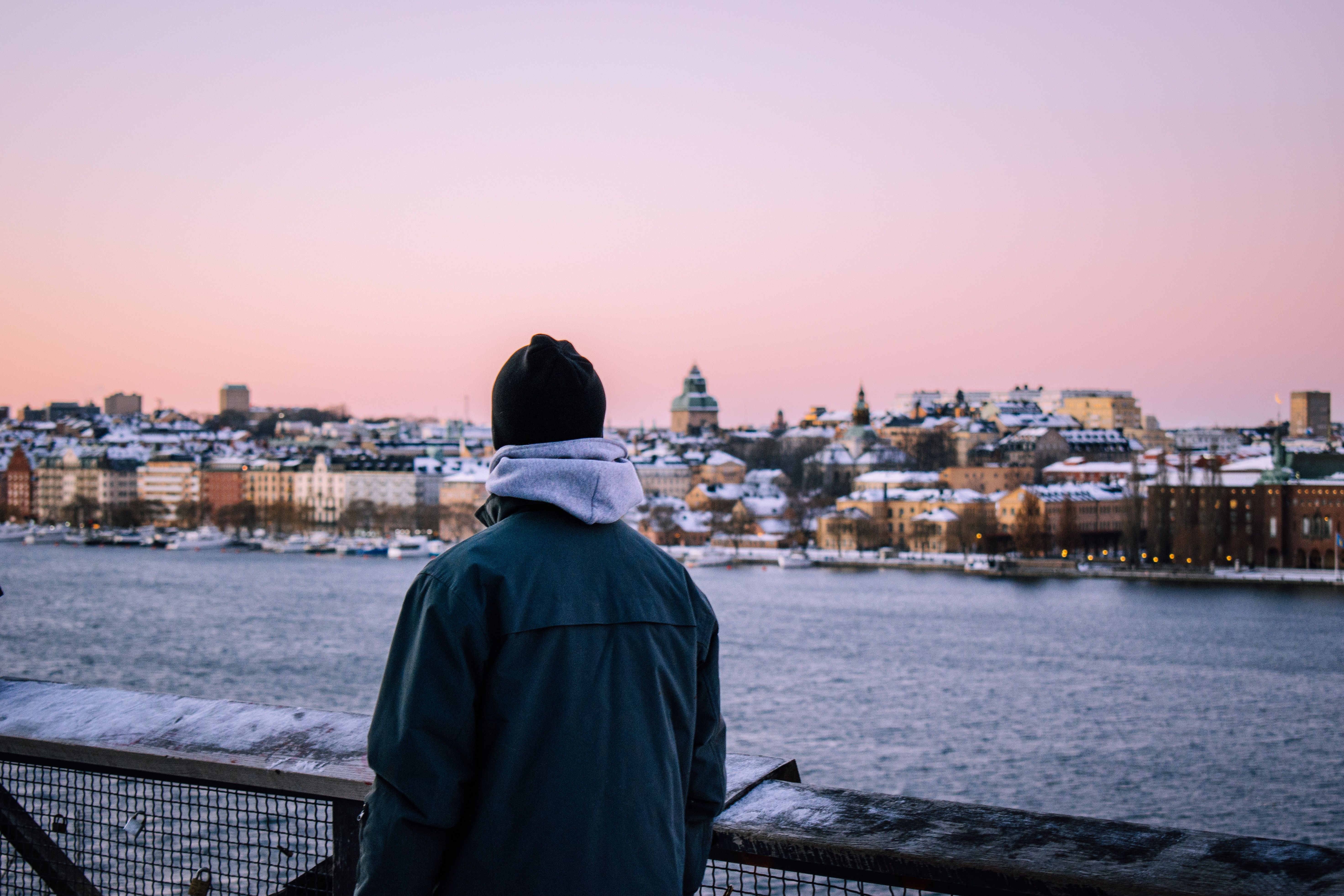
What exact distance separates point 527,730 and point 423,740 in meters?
0.06

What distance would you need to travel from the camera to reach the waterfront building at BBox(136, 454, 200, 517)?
167 feet

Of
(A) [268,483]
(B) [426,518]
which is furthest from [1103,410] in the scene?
(A) [268,483]

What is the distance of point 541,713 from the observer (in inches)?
28.4

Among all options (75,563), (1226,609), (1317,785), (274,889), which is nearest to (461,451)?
(75,563)

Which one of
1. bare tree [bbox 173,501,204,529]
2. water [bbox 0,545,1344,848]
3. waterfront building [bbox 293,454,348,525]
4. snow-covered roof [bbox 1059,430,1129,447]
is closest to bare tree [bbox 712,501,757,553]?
water [bbox 0,545,1344,848]

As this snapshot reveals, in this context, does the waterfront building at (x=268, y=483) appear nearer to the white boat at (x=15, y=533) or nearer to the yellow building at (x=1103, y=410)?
the white boat at (x=15, y=533)

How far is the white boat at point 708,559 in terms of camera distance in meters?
34.8

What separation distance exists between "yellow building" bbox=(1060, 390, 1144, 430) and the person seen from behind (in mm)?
62434

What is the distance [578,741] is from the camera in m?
0.73

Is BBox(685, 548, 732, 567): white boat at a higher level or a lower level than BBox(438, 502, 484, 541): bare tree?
lower

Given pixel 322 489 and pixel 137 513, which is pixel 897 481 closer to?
pixel 322 489

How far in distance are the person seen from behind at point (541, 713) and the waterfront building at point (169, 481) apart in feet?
173

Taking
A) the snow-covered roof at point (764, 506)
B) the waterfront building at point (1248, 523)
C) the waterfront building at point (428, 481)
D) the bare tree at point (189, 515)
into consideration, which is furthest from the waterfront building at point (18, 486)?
the waterfront building at point (1248, 523)

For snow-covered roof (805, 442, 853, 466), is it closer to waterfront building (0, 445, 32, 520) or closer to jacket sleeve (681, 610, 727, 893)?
waterfront building (0, 445, 32, 520)
